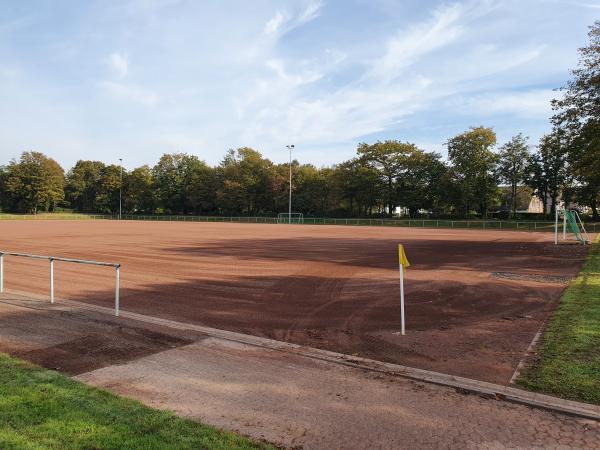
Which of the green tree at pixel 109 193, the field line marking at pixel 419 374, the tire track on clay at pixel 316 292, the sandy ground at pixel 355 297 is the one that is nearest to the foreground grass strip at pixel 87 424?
the sandy ground at pixel 355 297

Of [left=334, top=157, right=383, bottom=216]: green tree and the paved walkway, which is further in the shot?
[left=334, top=157, right=383, bottom=216]: green tree

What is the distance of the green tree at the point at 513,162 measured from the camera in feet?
220

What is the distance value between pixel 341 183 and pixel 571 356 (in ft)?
239

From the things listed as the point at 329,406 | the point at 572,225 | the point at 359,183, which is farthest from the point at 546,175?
the point at 329,406

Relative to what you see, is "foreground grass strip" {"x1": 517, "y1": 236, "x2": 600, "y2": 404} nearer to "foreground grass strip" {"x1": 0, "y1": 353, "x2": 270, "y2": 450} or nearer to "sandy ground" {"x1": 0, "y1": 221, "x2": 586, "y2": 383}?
"sandy ground" {"x1": 0, "y1": 221, "x2": 586, "y2": 383}

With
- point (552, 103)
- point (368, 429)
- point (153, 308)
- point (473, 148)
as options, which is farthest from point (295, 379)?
point (473, 148)

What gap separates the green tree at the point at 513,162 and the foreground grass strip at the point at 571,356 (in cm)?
6440

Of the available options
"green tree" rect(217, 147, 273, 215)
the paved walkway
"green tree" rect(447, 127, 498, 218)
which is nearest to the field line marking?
the paved walkway

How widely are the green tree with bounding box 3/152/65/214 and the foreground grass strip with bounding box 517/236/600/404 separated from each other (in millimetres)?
122599

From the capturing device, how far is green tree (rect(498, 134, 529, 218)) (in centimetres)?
6704

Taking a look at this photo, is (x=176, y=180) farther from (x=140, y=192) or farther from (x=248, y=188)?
(x=248, y=188)

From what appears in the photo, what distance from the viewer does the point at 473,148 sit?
2576 inches

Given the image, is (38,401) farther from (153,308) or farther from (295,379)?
(153,308)

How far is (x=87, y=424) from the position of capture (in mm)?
3965
